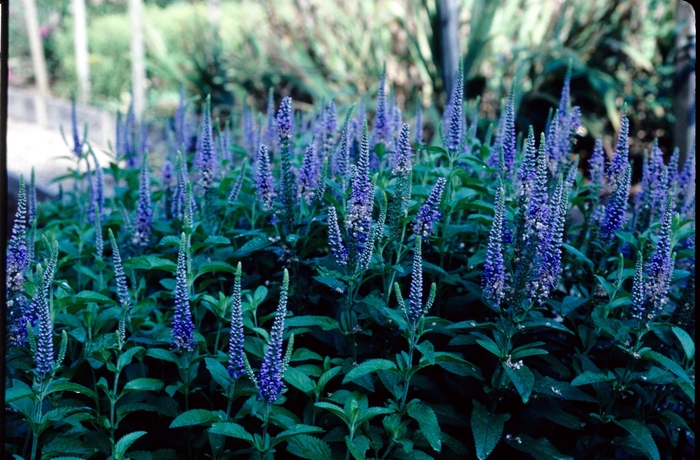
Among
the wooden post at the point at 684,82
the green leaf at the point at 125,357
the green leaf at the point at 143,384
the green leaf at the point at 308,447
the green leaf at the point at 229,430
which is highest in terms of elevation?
the wooden post at the point at 684,82

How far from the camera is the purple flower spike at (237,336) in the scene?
5.61 feet

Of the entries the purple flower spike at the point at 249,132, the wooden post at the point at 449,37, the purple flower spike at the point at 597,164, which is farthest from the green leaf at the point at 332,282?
the wooden post at the point at 449,37

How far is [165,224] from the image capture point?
2795 mm

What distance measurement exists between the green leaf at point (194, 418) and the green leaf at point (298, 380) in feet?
0.67

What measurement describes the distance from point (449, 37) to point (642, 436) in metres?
4.76

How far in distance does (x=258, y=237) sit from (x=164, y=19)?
695 inches

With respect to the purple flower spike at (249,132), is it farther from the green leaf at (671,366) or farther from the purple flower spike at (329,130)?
the green leaf at (671,366)

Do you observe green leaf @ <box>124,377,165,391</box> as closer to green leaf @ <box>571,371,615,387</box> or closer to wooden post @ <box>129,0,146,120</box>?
green leaf @ <box>571,371,615,387</box>

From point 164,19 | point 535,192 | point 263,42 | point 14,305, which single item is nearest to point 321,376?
point 535,192

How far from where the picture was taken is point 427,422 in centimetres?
187

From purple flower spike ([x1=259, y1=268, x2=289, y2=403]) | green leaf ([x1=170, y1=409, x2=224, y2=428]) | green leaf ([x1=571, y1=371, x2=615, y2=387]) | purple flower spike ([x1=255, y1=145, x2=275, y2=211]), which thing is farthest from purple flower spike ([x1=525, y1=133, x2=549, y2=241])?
green leaf ([x1=170, y1=409, x2=224, y2=428])

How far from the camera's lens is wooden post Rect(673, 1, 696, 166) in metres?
5.54

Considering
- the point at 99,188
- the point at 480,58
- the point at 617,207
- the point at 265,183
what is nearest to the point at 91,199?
the point at 99,188

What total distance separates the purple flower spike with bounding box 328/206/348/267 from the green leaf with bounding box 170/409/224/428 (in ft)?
1.74
